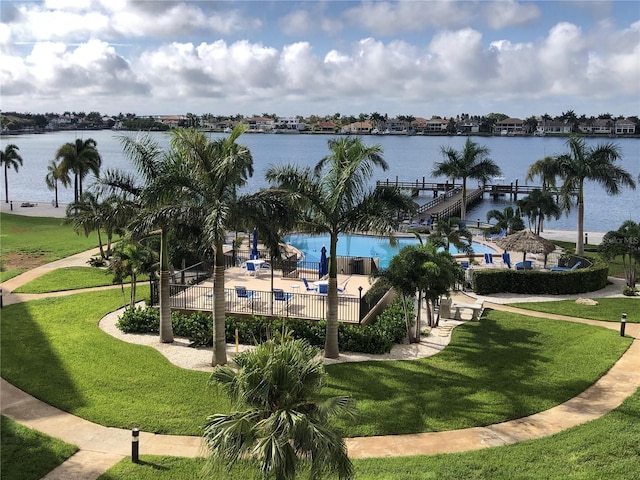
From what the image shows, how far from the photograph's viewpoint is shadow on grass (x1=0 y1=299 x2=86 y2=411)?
15.5 metres

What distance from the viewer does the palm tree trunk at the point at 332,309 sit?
17703 mm

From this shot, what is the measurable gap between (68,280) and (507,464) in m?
24.7

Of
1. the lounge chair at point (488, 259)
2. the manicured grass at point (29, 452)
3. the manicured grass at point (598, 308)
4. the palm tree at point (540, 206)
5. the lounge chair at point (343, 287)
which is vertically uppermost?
the palm tree at point (540, 206)

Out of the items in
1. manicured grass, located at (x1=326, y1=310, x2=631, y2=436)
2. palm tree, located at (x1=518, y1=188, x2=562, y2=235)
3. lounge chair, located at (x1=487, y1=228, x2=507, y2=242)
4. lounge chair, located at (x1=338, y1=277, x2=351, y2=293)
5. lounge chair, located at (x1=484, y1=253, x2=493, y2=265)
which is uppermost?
palm tree, located at (x1=518, y1=188, x2=562, y2=235)

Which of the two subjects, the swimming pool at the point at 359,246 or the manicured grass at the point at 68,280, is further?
the swimming pool at the point at 359,246

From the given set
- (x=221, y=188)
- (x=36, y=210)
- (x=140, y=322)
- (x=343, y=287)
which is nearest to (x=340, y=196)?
(x=221, y=188)

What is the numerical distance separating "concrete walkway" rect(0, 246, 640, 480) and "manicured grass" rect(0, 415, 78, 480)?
0.22 m

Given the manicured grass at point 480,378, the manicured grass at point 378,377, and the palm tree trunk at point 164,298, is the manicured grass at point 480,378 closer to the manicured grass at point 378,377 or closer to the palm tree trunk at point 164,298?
the manicured grass at point 378,377

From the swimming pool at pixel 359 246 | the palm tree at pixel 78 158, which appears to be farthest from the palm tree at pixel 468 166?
the palm tree at pixel 78 158

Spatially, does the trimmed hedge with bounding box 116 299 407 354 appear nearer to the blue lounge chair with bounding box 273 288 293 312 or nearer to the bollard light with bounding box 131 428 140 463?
the blue lounge chair with bounding box 273 288 293 312

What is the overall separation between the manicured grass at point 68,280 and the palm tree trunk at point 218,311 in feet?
38.8

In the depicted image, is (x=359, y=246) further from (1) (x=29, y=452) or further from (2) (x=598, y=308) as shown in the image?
(1) (x=29, y=452)

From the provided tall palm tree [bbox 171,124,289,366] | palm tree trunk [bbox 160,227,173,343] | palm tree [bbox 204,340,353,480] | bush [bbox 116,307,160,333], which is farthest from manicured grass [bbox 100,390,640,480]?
bush [bbox 116,307,160,333]

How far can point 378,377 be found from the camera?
16.8 meters
